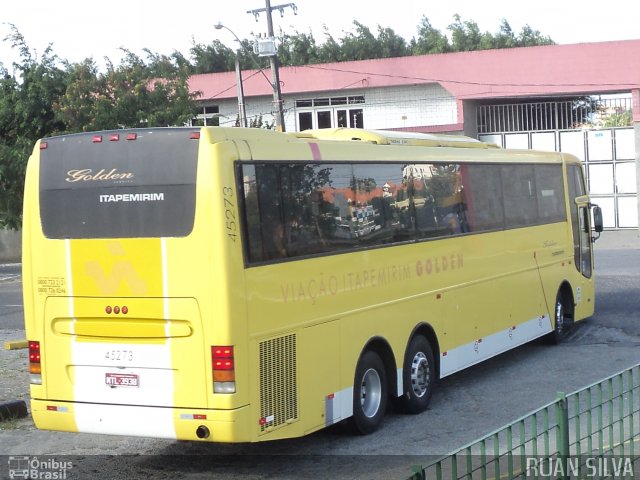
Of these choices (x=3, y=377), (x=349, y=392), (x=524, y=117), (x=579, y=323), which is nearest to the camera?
(x=349, y=392)

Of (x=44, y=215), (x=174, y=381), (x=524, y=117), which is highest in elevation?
(x=524, y=117)

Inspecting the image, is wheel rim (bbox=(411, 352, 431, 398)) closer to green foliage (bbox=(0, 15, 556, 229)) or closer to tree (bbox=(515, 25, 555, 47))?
green foliage (bbox=(0, 15, 556, 229))

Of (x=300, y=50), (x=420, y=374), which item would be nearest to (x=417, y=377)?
(x=420, y=374)

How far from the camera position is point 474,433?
9.86m

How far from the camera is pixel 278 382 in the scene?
27.8 feet

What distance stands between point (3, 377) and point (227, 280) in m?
6.51

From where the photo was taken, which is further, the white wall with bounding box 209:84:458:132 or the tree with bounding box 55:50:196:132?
the white wall with bounding box 209:84:458:132

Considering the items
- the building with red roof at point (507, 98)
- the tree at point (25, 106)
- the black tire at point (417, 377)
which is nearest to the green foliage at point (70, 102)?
the tree at point (25, 106)

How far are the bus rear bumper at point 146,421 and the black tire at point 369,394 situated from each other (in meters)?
1.93

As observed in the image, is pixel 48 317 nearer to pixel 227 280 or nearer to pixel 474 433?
pixel 227 280

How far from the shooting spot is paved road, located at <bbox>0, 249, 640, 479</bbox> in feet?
28.9

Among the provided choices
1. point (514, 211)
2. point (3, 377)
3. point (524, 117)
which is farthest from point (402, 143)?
point (524, 117)

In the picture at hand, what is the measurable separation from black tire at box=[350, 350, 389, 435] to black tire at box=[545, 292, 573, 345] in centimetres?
567

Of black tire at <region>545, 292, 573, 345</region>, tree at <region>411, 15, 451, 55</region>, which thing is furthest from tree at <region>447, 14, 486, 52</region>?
black tire at <region>545, 292, 573, 345</region>
